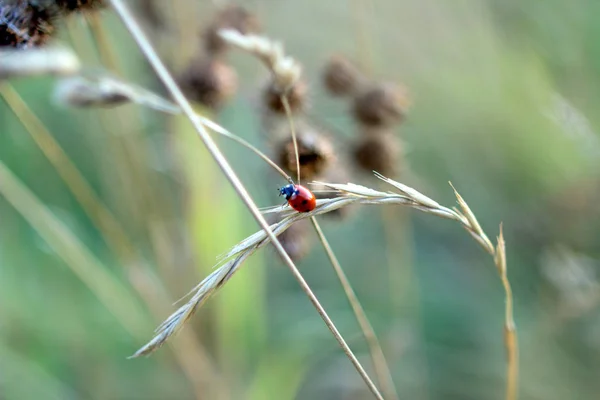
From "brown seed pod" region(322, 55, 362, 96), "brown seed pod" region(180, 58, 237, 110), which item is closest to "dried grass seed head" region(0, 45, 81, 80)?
"brown seed pod" region(180, 58, 237, 110)

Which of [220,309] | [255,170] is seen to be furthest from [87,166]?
[220,309]

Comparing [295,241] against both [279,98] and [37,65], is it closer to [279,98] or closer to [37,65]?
[279,98]

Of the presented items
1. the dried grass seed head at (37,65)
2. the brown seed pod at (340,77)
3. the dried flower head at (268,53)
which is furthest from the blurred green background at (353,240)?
the dried grass seed head at (37,65)

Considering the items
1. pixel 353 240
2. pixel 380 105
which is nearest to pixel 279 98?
pixel 380 105

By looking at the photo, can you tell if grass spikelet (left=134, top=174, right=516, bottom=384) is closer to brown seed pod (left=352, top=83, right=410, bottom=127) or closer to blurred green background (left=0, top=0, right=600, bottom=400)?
blurred green background (left=0, top=0, right=600, bottom=400)

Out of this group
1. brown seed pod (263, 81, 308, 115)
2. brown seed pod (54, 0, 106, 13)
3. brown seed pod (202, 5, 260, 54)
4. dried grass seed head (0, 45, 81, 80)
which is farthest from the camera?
brown seed pod (202, 5, 260, 54)

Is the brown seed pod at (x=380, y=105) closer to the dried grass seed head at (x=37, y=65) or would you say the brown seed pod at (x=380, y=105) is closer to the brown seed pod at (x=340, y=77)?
the brown seed pod at (x=340, y=77)
